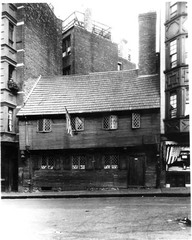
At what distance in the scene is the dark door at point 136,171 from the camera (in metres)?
22.0

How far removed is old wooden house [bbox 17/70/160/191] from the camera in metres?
21.9

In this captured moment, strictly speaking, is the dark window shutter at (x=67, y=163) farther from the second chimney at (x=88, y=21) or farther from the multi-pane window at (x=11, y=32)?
the second chimney at (x=88, y=21)

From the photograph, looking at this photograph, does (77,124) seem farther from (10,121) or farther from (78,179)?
(10,121)

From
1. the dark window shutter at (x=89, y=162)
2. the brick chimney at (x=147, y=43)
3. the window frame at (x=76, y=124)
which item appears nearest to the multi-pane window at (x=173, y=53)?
the brick chimney at (x=147, y=43)

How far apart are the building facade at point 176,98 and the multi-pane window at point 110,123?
3.38m

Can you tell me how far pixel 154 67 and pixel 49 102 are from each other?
807cm

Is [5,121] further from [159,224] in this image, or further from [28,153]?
[159,224]

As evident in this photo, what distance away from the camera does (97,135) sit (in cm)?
2244

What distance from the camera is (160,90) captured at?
2198 centimetres

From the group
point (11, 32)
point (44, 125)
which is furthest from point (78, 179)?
point (11, 32)

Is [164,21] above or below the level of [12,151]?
above

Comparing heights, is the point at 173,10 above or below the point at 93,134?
above

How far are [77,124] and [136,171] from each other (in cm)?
517

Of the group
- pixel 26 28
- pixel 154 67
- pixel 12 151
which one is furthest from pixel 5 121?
pixel 154 67
